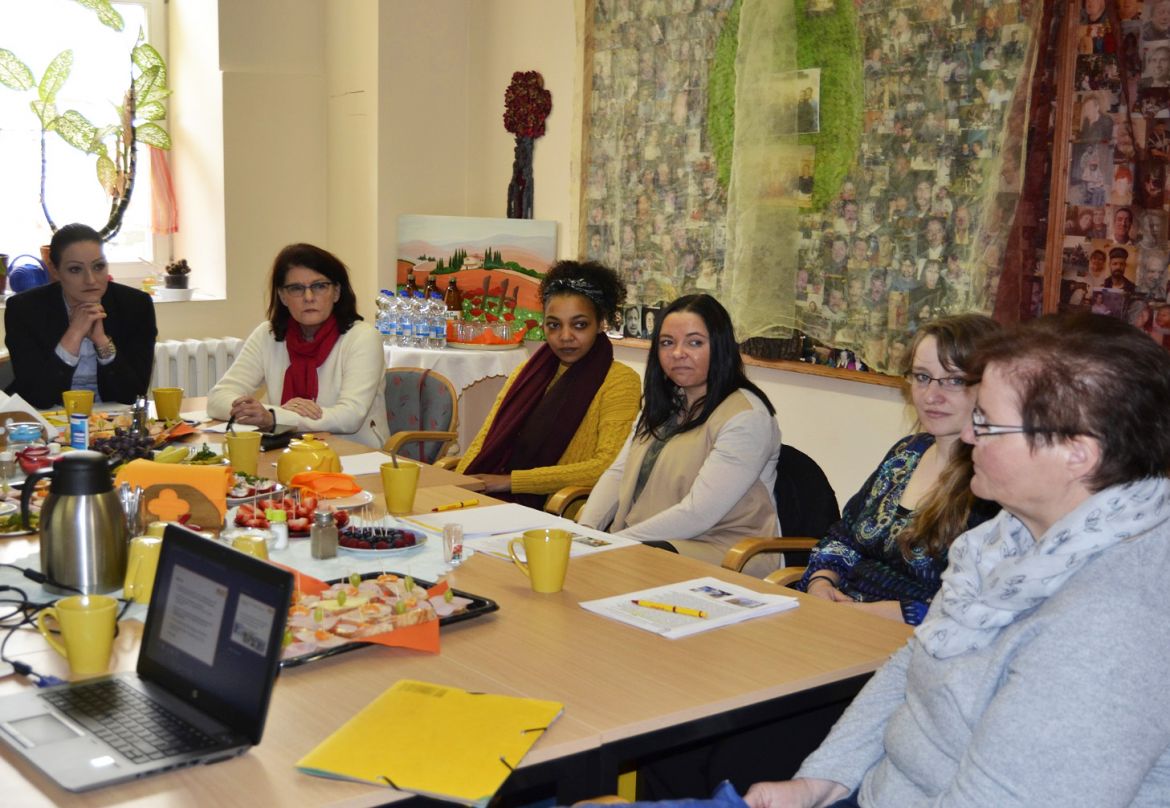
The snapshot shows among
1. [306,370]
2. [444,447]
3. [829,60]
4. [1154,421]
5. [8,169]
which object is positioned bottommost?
[444,447]

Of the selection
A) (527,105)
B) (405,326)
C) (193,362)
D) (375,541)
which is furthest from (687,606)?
(193,362)

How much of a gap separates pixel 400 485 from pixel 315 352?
1405mm

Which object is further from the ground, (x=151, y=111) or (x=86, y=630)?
(x=151, y=111)

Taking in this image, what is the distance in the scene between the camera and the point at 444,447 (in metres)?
4.20

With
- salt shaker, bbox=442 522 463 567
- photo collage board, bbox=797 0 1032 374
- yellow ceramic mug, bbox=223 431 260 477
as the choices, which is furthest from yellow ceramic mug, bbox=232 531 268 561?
photo collage board, bbox=797 0 1032 374

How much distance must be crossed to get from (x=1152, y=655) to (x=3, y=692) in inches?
55.0

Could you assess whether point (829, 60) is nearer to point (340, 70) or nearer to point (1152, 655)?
point (340, 70)

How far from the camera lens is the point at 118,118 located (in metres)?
5.85

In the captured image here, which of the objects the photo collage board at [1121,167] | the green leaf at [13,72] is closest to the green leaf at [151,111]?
the green leaf at [13,72]

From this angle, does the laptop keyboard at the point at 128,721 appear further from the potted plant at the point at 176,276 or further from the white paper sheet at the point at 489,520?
the potted plant at the point at 176,276

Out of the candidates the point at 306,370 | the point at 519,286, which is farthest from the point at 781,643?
the point at 519,286

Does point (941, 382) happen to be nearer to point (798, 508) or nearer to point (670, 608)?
point (798, 508)

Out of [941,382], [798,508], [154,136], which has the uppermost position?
[154,136]

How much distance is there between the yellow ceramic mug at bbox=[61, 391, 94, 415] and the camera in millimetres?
3303
